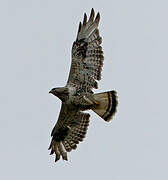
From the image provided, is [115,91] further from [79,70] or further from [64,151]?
[64,151]

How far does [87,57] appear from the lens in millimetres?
14797

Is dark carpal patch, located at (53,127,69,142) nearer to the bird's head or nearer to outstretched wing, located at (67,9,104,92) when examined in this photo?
the bird's head

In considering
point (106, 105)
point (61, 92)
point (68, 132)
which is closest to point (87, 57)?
point (61, 92)

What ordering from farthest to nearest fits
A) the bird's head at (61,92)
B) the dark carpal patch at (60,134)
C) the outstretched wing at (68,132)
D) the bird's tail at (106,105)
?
the dark carpal patch at (60,134) < the outstretched wing at (68,132) < the bird's tail at (106,105) < the bird's head at (61,92)

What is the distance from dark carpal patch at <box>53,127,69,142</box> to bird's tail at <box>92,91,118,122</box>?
1195 millimetres

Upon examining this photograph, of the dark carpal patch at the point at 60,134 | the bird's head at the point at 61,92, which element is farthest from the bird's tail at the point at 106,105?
the dark carpal patch at the point at 60,134

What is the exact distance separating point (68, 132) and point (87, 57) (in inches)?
81.3

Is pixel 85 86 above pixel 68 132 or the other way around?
above

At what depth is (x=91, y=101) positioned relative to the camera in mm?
14414

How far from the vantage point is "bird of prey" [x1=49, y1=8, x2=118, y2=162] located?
14438mm

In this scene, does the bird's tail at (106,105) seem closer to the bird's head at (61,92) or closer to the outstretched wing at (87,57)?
the outstretched wing at (87,57)

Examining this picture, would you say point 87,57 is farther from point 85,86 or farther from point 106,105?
point 106,105

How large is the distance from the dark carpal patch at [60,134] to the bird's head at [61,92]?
130 centimetres

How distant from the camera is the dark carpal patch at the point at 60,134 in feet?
50.9
